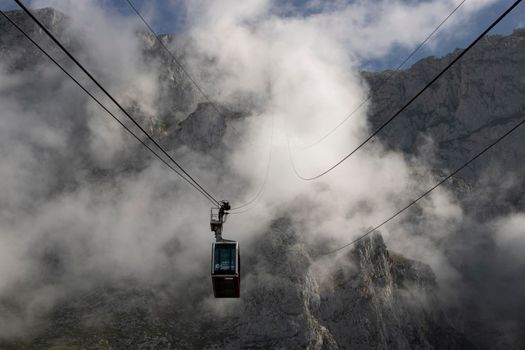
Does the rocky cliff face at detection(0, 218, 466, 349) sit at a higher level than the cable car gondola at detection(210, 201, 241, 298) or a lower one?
higher

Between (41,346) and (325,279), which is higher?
(325,279)

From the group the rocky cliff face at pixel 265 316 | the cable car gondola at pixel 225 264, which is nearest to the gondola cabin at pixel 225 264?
the cable car gondola at pixel 225 264

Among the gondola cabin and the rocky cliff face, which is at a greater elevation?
the rocky cliff face

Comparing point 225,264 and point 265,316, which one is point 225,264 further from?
point 265,316

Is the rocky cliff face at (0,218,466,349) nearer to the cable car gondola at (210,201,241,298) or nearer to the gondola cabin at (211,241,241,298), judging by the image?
the cable car gondola at (210,201,241,298)

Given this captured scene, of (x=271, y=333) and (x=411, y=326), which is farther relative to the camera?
(x=411, y=326)

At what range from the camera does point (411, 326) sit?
194 m

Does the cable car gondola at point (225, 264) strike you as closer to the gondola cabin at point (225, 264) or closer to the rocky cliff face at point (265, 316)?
the gondola cabin at point (225, 264)

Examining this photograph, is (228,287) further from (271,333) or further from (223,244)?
(271,333)

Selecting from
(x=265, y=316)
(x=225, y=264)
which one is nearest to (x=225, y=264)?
(x=225, y=264)

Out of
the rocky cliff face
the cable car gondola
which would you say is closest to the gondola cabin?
the cable car gondola

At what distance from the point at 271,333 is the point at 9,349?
9342 centimetres

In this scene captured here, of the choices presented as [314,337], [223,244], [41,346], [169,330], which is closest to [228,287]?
[223,244]

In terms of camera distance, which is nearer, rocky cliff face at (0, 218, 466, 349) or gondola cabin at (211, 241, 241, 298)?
gondola cabin at (211, 241, 241, 298)
